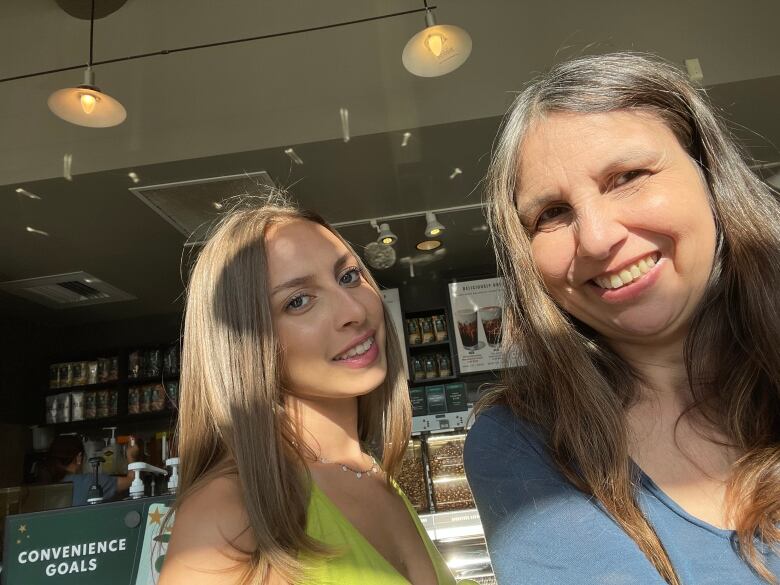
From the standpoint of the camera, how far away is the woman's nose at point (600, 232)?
816 millimetres

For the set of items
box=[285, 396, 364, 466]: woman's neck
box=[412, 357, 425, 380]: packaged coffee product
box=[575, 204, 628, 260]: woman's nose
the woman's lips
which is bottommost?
box=[285, 396, 364, 466]: woman's neck

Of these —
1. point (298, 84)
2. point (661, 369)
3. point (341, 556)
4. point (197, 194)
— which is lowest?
point (341, 556)

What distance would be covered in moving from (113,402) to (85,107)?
10.7 feet

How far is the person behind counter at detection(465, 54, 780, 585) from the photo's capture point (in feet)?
2.34

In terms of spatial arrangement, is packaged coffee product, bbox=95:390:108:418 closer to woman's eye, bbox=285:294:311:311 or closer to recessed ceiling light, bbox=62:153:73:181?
recessed ceiling light, bbox=62:153:73:181

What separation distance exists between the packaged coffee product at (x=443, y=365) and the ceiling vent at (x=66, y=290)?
9.05 ft

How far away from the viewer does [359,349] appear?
1250 millimetres

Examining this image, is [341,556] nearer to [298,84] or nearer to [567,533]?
[567,533]

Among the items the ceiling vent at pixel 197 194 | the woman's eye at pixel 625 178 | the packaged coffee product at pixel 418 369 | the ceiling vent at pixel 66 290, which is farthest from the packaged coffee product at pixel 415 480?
the ceiling vent at pixel 66 290

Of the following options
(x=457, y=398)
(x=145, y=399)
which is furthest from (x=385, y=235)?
(x=145, y=399)

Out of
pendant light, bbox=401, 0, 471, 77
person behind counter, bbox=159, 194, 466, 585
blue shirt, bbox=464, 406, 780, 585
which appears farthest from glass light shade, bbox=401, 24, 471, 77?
blue shirt, bbox=464, 406, 780, 585

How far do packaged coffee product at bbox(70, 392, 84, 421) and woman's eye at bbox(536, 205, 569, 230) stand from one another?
5.43 meters

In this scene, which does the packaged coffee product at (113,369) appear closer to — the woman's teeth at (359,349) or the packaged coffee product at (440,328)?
the packaged coffee product at (440,328)

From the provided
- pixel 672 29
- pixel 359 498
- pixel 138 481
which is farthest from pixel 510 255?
pixel 672 29
